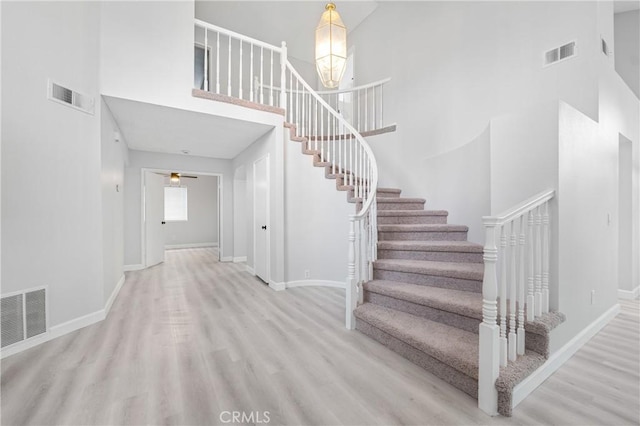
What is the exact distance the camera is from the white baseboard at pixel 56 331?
2.20 metres

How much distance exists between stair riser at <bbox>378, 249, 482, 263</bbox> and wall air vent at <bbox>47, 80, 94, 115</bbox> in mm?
3413

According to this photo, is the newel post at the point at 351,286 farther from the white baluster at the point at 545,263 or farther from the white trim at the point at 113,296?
the white trim at the point at 113,296

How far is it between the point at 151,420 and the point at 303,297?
2.32 m

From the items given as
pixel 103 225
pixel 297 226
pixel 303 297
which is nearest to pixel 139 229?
pixel 103 225

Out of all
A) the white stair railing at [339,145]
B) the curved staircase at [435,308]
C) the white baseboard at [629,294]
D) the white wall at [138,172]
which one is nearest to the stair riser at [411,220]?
the curved staircase at [435,308]

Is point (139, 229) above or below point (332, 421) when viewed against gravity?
above

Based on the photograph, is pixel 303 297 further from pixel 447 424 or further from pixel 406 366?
pixel 447 424

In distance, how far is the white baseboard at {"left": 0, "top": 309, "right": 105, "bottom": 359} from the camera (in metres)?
2.20

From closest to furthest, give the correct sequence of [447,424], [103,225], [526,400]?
[447,424]
[526,400]
[103,225]

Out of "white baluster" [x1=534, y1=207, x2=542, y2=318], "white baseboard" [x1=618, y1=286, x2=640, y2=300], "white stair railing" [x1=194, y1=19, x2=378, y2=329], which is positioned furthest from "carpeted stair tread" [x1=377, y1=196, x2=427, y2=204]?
"white baseboard" [x1=618, y1=286, x2=640, y2=300]

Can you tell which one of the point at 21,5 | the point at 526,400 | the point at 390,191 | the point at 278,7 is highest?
the point at 278,7

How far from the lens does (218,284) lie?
14.5 feet

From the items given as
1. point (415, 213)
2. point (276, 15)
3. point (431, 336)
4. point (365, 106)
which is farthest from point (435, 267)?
point (276, 15)

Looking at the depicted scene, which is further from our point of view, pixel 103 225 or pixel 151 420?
pixel 103 225
